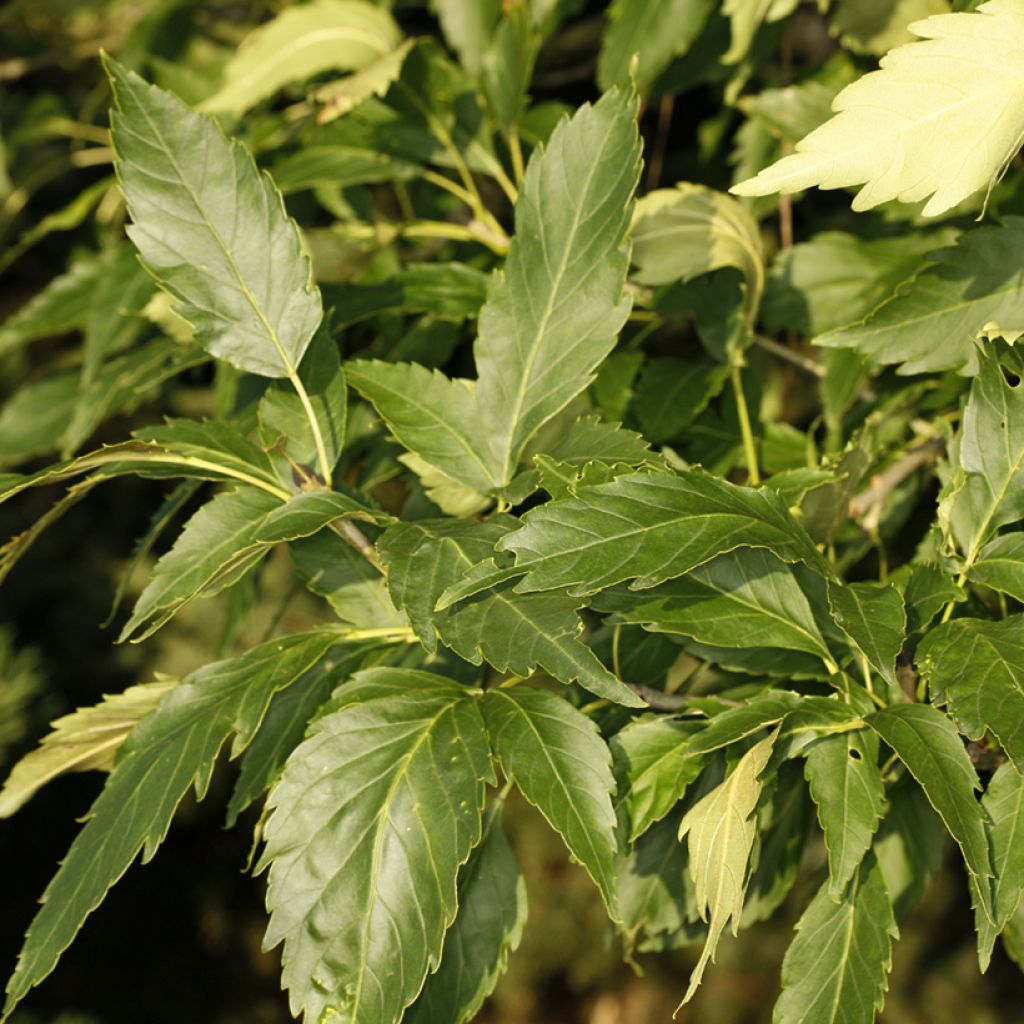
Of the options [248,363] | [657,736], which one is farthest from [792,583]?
[248,363]

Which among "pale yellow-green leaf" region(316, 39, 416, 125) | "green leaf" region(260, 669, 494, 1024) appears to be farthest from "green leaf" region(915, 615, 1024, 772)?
"pale yellow-green leaf" region(316, 39, 416, 125)

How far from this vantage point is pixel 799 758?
74 centimetres

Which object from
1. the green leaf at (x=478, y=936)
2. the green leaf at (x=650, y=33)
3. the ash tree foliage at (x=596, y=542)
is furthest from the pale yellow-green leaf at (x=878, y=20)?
the green leaf at (x=478, y=936)

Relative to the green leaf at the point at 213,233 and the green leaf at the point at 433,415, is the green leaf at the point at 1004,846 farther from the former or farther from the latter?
the green leaf at the point at 213,233

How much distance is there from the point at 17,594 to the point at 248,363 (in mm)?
1600

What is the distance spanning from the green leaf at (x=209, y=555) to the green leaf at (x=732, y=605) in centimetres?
22

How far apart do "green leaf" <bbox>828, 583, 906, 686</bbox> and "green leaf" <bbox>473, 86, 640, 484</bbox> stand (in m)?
0.20

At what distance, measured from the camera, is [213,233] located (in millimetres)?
720

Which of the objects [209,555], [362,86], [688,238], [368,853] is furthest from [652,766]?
[362,86]

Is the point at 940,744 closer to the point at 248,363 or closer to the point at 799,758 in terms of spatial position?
the point at 799,758

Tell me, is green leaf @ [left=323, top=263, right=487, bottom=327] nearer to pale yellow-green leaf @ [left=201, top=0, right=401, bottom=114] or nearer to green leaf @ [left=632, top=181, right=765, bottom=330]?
green leaf @ [left=632, top=181, right=765, bottom=330]

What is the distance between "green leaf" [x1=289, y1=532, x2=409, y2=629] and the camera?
74 centimetres

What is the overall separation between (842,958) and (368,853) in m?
0.29

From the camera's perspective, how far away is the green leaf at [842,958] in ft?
2.09
